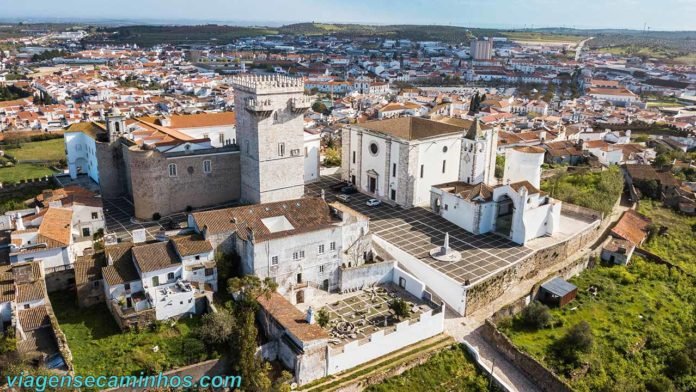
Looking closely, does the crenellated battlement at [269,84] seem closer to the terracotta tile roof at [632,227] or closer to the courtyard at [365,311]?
the courtyard at [365,311]

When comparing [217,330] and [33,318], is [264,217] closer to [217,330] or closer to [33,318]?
[217,330]

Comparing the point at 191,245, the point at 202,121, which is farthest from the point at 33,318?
the point at 202,121

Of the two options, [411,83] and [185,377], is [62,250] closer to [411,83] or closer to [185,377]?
[185,377]

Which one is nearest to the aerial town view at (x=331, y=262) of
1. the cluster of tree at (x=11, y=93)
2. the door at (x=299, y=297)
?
the door at (x=299, y=297)

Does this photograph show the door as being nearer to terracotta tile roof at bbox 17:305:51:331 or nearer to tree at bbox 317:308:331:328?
tree at bbox 317:308:331:328

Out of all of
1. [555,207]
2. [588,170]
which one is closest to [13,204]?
[555,207]

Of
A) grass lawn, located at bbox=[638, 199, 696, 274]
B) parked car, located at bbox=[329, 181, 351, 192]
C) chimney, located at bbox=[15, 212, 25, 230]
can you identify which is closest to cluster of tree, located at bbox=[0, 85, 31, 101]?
chimney, located at bbox=[15, 212, 25, 230]

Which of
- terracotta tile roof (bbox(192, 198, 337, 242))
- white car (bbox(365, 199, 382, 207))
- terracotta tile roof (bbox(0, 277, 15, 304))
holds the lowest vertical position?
white car (bbox(365, 199, 382, 207))
